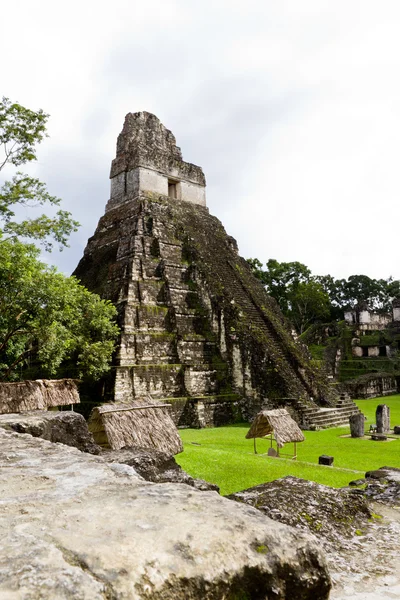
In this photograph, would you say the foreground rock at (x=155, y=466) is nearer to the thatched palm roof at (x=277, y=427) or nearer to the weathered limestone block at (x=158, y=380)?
the thatched palm roof at (x=277, y=427)

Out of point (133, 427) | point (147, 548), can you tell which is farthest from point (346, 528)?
point (133, 427)

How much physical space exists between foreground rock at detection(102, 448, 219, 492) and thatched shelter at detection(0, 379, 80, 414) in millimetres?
4416

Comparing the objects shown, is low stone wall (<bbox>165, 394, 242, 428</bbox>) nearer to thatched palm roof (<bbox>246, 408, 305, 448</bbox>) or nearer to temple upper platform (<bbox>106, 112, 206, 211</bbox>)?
thatched palm roof (<bbox>246, 408, 305, 448</bbox>)

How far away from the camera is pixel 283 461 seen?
9492mm

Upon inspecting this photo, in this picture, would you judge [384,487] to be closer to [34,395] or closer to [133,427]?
[133,427]

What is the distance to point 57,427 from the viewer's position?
4.61m

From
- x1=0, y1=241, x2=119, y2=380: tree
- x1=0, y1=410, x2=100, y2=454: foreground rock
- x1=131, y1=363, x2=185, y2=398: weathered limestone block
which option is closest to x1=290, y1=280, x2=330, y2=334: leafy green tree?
x1=131, y1=363, x2=185, y2=398: weathered limestone block

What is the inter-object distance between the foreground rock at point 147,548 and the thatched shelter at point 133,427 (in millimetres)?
6079

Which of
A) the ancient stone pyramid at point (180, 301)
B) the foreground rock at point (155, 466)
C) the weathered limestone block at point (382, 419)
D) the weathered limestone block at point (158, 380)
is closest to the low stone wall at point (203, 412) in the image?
the ancient stone pyramid at point (180, 301)

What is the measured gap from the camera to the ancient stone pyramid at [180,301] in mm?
15859

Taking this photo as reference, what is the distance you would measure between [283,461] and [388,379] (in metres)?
20.6

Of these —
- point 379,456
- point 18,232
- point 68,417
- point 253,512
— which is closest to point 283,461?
point 379,456

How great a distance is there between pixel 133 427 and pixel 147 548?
710cm

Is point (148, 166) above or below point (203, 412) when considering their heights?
above
